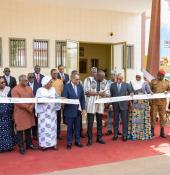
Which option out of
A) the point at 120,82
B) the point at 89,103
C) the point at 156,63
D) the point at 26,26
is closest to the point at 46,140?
the point at 89,103

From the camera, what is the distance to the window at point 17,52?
1180cm

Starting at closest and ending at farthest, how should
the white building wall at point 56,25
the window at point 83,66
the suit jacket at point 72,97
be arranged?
the suit jacket at point 72,97 → the white building wall at point 56,25 → the window at point 83,66

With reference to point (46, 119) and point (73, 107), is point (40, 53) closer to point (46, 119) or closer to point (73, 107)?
point (73, 107)

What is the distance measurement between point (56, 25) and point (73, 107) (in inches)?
225

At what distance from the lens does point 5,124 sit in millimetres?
7102

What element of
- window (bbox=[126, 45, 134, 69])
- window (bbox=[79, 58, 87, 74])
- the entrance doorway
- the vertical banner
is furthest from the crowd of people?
the entrance doorway

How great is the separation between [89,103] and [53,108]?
88 centimetres

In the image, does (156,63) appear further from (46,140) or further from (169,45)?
(46,140)

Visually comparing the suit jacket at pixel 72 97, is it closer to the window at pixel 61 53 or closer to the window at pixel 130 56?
the window at pixel 61 53

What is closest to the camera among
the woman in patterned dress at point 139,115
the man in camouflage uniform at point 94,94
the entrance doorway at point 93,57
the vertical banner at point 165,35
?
the man in camouflage uniform at point 94,94

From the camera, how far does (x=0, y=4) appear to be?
37.6ft

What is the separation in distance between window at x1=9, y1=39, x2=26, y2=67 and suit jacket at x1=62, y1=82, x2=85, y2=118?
4.86 metres

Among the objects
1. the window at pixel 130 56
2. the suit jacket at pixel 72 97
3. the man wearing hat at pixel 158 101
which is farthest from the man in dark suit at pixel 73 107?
the window at pixel 130 56

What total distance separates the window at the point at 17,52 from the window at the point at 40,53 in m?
0.41
